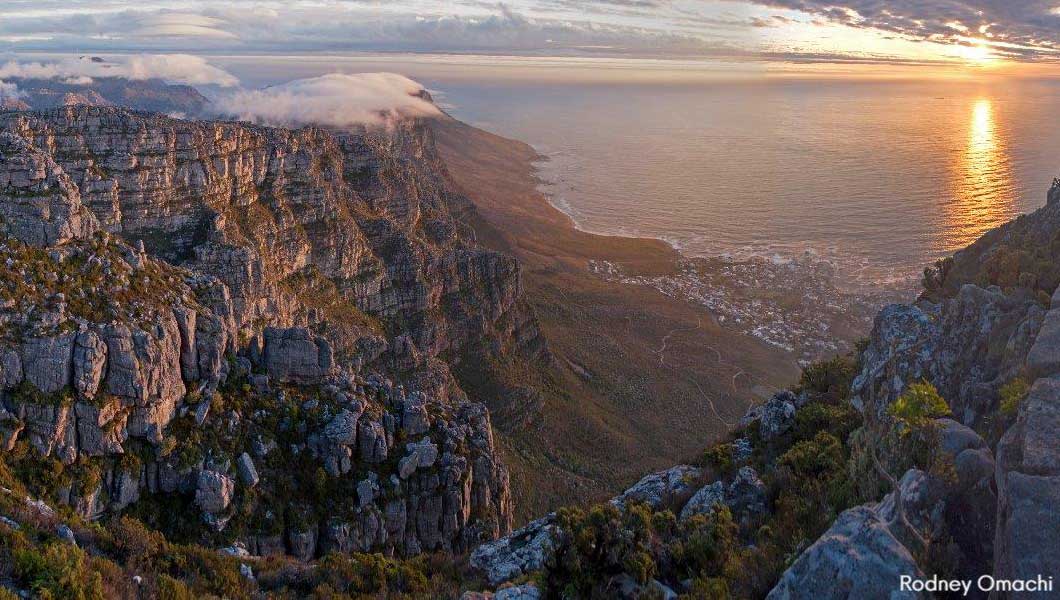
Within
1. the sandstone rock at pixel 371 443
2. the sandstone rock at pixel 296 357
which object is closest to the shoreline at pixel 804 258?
the sandstone rock at pixel 371 443

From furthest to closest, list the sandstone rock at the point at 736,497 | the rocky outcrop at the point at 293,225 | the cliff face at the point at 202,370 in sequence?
1. the rocky outcrop at the point at 293,225
2. the cliff face at the point at 202,370
3. the sandstone rock at the point at 736,497

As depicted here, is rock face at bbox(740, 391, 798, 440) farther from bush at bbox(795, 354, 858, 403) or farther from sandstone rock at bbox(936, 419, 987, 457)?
sandstone rock at bbox(936, 419, 987, 457)

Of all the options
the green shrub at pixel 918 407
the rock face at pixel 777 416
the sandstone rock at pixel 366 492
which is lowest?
the sandstone rock at pixel 366 492

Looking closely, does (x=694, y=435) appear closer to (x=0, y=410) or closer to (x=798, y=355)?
(x=798, y=355)

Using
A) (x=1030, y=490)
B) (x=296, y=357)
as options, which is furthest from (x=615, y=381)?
(x=1030, y=490)

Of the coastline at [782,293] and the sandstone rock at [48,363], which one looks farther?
the coastline at [782,293]

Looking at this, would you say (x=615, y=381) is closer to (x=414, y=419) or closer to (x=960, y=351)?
(x=414, y=419)

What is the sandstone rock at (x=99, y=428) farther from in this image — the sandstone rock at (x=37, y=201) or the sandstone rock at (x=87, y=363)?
the sandstone rock at (x=37, y=201)

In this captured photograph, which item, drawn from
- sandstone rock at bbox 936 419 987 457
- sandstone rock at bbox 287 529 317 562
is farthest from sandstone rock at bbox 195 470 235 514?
sandstone rock at bbox 936 419 987 457
